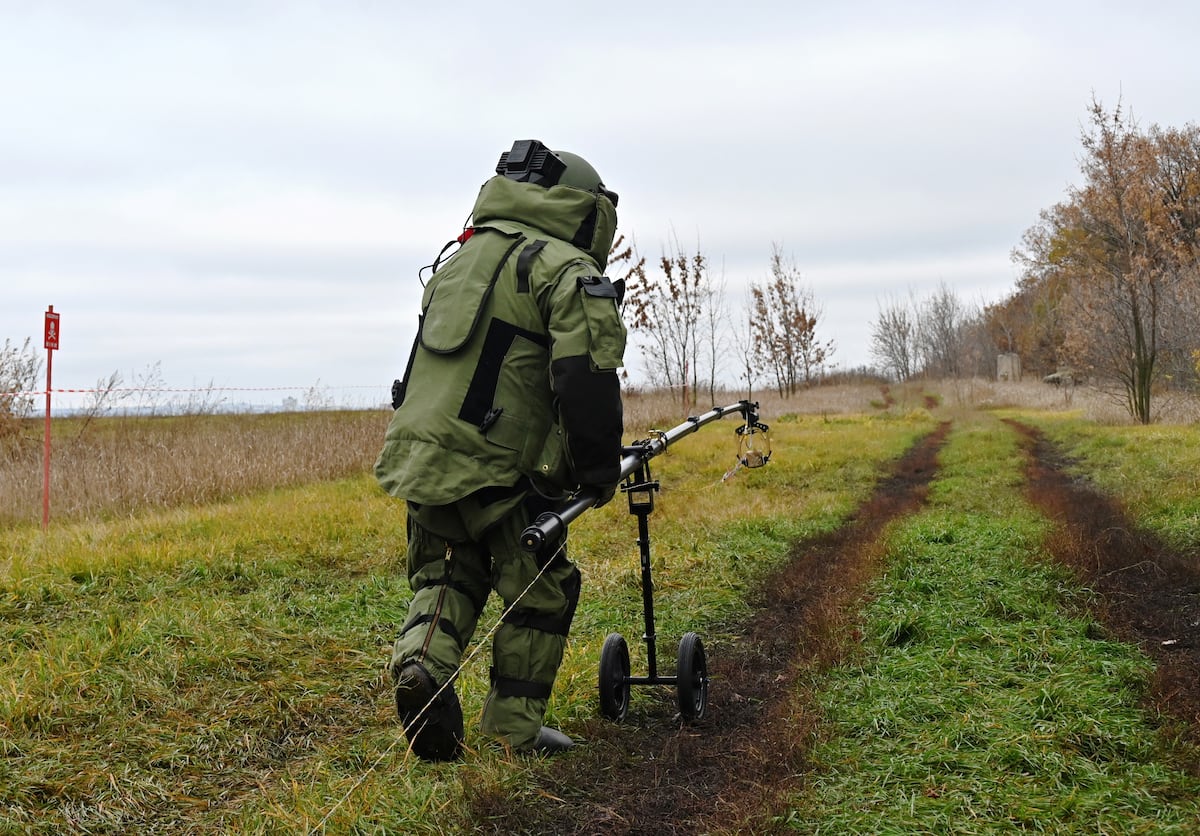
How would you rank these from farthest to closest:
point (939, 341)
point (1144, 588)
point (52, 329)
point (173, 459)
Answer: point (939, 341) < point (173, 459) < point (52, 329) < point (1144, 588)

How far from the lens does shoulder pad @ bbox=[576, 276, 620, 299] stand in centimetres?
355

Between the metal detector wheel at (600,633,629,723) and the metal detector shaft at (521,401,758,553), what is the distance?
2.30 ft

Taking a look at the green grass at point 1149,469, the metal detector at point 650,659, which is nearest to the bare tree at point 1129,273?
the green grass at point 1149,469

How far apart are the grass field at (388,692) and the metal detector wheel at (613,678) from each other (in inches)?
4.7

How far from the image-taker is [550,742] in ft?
12.9

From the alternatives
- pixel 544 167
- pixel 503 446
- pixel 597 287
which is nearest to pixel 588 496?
pixel 503 446

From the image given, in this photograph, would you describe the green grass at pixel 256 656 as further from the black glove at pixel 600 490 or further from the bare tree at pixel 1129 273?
the bare tree at pixel 1129 273

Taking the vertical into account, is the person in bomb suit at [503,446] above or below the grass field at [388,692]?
above

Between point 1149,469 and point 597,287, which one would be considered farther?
point 1149,469

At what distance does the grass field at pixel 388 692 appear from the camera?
133 inches

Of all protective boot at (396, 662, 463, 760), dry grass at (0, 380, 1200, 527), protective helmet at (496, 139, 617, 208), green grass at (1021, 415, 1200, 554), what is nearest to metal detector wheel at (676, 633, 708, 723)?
protective boot at (396, 662, 463, 760)

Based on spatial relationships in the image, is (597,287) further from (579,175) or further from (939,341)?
(939,341)

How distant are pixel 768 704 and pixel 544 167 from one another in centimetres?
283

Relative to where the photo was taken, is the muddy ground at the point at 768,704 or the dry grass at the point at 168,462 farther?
the dry grass at the point at 168,462
